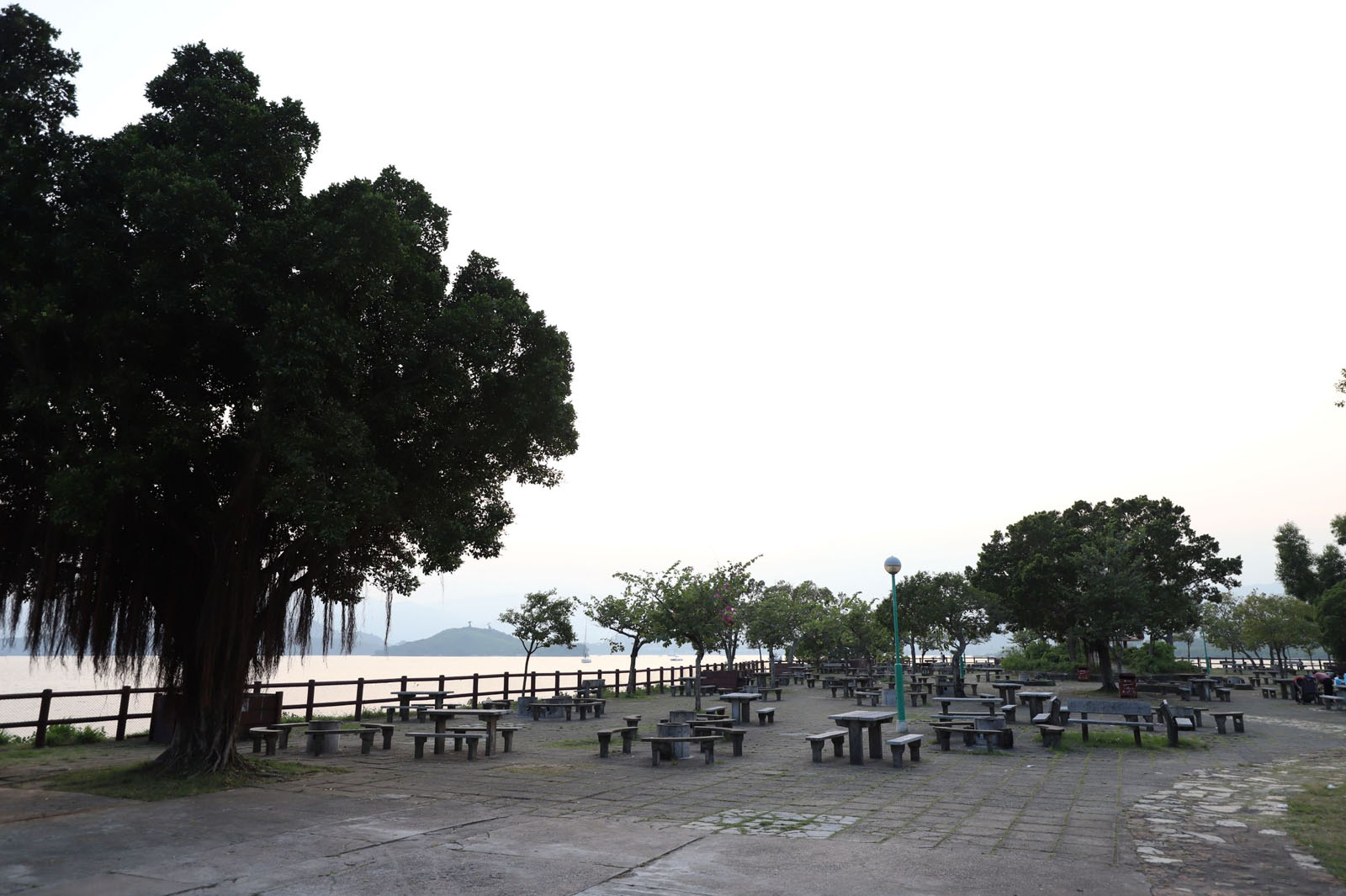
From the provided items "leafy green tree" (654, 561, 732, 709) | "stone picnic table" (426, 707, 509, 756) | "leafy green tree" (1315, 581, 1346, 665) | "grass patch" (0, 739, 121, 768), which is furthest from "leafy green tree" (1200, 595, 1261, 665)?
"grass patch" (0, 739, 121, 768)

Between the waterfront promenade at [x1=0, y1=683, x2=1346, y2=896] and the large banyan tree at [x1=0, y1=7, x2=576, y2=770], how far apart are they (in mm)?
2742

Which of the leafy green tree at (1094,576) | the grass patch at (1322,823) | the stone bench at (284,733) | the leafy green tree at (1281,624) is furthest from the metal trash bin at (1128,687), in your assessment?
the leafy green tree at (1281,624)

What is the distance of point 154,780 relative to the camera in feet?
34.8

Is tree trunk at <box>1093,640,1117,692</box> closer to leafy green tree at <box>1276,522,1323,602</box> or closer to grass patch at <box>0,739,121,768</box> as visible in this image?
grass patch at <box>0,739,121,768</box>

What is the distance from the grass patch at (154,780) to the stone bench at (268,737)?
2.07 metres

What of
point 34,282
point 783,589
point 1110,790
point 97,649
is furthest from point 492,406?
point 783,589

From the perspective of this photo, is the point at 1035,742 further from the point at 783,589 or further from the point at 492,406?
the point at 783,589

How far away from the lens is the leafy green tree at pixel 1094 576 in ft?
83.1

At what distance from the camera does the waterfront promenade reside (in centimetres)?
591

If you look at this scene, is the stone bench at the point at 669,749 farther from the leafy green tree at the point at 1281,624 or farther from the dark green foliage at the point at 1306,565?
the dark green foliage at the point at 1306,565

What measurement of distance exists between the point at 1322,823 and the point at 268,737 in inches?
589

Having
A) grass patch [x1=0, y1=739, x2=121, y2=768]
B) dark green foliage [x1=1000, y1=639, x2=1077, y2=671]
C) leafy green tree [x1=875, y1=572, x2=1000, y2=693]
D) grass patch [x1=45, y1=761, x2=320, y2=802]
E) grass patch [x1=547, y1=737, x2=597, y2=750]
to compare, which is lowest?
dark green foliage [x1=1000, y1=639, x2=1077, y2=671]

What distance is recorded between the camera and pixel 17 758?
41.9 ft

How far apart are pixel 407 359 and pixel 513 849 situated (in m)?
6.65
